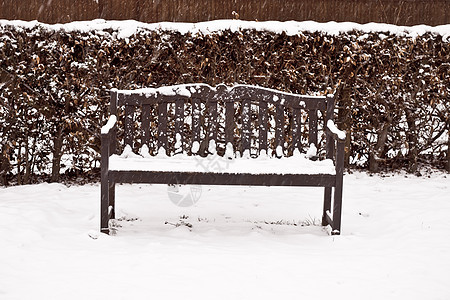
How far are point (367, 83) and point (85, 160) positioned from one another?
3.54 meters

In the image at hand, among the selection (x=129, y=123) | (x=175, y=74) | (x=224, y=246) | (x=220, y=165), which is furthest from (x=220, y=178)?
(x=175, y=74)

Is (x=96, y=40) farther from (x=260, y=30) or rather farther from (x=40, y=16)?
(x=40, y=16)

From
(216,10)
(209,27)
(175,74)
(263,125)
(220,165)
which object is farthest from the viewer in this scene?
(216,10)

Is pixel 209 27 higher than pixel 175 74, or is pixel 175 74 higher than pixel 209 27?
pixel 209 27

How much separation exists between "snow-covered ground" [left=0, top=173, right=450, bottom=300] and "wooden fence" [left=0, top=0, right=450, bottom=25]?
18.1 ft

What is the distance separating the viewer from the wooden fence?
10.9 m

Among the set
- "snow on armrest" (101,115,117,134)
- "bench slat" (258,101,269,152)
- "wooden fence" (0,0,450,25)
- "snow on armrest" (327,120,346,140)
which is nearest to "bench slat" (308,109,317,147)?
"snow on armrest" (327,120,346,140)

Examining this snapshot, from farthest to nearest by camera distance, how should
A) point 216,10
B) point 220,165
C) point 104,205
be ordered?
1. point 216,10
2. point 220,165
3. point 104,205

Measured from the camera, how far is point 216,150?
5125mm

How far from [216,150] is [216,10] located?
6.41 metres

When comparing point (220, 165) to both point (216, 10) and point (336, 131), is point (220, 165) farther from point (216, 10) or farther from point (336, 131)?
point (216, 10)

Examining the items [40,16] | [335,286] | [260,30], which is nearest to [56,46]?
[260,30]

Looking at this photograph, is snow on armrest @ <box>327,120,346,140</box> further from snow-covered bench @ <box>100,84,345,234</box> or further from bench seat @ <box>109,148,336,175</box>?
bench seat @ <box>109,148,336,175</box>

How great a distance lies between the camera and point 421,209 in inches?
220
